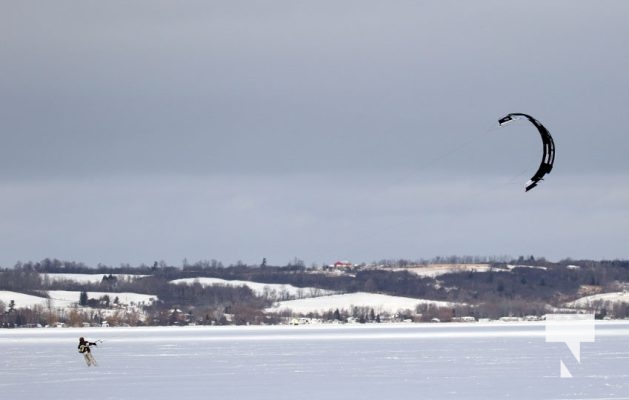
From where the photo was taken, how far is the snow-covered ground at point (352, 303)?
174 meters

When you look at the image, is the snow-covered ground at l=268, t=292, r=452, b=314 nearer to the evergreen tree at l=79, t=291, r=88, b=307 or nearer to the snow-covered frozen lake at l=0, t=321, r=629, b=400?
the evergreen tree at l=79, t=291, r=88, b=307

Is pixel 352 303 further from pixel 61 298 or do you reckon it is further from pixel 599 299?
pixel 61 298

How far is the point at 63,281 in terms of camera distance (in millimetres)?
196375

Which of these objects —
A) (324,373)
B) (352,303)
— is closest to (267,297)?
(352,303)

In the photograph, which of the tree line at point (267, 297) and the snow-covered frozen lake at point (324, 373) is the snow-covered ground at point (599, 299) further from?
the snow-covered frozen lake at point (324, 373)

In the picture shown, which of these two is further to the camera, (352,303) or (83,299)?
(352,303)

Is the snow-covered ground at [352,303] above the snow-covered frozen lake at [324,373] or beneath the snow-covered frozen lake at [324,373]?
above

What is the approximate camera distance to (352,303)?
594 ft

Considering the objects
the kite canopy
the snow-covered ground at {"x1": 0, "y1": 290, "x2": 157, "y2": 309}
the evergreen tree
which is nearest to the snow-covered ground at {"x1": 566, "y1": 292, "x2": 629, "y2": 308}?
the snow-covered ground at {"x1": 0, "y1": 290, "x2": 157, "y2": 309}

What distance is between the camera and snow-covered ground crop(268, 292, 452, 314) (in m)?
174

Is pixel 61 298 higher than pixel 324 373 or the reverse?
higher

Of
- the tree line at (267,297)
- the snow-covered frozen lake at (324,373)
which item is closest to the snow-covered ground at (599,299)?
the tree line at (267,297)

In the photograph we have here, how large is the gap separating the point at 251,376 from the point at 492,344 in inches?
949

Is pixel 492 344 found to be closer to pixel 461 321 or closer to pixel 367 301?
pixel 461 321
